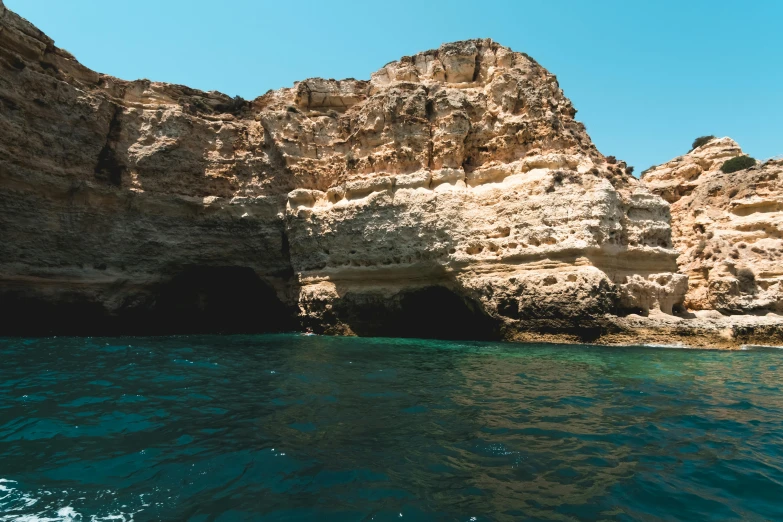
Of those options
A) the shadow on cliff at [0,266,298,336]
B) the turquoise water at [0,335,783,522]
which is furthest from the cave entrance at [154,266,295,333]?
the turquoise water at [0,335,783,522]

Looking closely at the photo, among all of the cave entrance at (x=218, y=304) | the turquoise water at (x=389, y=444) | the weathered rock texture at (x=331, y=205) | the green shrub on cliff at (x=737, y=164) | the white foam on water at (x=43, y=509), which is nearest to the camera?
the white foam on water at (x=43, y=509)

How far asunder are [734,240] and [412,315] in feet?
44.0

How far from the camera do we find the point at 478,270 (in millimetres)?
15961

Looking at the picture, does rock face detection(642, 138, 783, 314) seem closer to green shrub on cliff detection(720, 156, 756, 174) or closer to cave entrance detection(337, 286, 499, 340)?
green shrub on cliff detection(720, 156, 756, 174)

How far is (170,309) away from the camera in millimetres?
21531

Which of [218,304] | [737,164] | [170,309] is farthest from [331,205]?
[737,164]

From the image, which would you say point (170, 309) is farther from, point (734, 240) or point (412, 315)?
point (734, 240)

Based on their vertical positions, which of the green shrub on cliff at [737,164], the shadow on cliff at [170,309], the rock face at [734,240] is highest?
the green shrub on cliff at [737,164]

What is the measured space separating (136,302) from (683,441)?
20.1 m

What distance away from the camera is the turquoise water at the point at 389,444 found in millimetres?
3449

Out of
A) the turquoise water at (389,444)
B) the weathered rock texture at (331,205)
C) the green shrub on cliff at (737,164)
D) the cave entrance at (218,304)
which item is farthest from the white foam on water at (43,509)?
the green shrub on cliff at (737,164)

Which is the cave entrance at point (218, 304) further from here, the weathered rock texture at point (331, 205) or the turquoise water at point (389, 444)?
the turquoise water at point (389, 444)

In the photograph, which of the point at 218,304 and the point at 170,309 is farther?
the point at 218,304

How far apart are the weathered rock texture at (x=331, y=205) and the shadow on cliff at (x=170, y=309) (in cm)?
9
